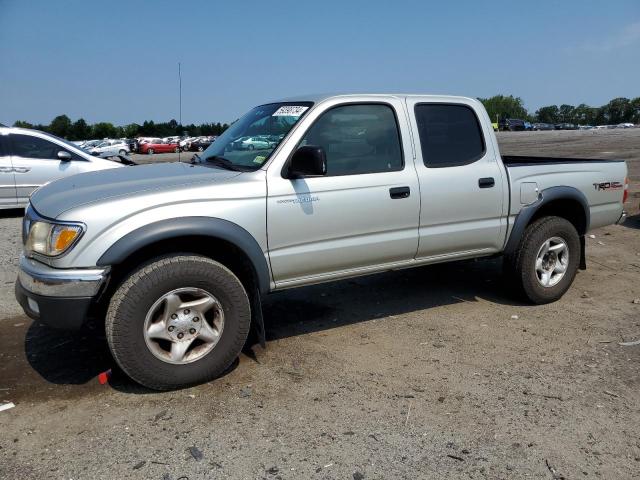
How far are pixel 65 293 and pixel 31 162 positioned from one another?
7879mm

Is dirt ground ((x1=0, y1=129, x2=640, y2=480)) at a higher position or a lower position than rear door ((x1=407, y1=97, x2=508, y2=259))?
lower

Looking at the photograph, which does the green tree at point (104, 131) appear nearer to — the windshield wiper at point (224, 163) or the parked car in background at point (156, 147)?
the parked car in background at point (156, 147)

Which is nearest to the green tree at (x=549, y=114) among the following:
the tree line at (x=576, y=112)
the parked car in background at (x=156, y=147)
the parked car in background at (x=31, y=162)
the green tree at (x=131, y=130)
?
the tree line at (x=576, y=112)

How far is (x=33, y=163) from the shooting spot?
402 inches

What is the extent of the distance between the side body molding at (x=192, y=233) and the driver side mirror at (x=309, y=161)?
0.57 m

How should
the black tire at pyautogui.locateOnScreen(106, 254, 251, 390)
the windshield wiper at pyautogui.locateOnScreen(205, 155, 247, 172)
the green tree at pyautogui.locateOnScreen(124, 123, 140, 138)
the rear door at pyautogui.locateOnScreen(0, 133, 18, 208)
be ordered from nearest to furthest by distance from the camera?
the black tire at pyautogui.locateOnScreen(106, 254, 251, 390), the windshield wiper at pyautogui.locateOnScreen(205, 155, 247, 172), the rear door at pyautogui.locateOnScreen(0, 133, 18, 208), the green tree at pyautogui.locateOnScreen(124, 123, 140, 138)

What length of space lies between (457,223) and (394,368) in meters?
1.37

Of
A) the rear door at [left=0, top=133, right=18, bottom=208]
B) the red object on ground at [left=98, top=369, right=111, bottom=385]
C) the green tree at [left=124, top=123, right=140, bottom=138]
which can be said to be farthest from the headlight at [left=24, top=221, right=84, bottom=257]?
the green tree at [left=124, top=123, right=140, bottom=138]

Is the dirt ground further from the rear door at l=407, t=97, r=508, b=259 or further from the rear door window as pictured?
the rear door window

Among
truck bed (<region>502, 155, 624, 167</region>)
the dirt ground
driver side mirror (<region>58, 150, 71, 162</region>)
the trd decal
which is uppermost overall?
driver side mirror (<region>58, 150, 71, 162</region>)

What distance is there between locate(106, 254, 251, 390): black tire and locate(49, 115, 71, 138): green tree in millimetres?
86167

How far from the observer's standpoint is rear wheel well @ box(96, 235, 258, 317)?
3639 millimetres

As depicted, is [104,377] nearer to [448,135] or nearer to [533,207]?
[448,135]

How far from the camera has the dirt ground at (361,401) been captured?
2951mm
